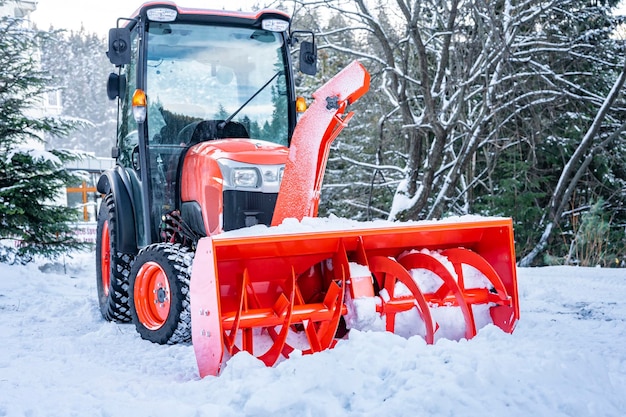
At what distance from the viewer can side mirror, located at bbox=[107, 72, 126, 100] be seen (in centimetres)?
536

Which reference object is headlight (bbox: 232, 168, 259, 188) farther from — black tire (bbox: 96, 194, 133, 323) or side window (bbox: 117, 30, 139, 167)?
black tire (bbox: 96, 194, 133, 323)

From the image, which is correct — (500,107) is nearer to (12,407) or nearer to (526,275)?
(526,275)

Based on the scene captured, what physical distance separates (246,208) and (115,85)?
1630 mm

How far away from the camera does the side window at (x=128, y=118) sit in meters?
5.08

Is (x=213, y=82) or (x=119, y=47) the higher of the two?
(x=119, y=47)

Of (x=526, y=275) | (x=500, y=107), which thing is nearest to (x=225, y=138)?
(x=526, y=275)

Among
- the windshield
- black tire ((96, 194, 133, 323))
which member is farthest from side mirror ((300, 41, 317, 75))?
black tire ((96, 194, 133, 323))

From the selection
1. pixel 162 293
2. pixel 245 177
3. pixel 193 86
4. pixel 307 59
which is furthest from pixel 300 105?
pixel 162 293

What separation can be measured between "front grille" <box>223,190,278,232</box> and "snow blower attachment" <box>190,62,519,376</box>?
305 mm

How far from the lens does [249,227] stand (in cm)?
411

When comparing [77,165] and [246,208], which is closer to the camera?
[246,208]

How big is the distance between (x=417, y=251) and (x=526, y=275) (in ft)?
11.5

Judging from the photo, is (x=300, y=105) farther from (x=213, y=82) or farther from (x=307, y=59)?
(x=213, y=82)

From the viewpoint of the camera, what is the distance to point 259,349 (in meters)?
3.92
